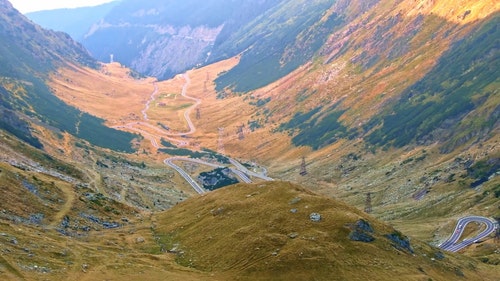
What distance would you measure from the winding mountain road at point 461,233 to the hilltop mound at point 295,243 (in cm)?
3556

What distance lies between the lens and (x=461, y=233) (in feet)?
544

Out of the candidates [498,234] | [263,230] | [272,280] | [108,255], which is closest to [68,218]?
[108,255]

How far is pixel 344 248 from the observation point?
318 feet

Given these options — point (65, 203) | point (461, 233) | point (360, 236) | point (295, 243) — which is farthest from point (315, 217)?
point (461, 233)

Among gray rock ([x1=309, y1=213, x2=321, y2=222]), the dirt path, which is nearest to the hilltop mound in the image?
gray rock ([x1=309, y1=213, x2=321, y2=222])

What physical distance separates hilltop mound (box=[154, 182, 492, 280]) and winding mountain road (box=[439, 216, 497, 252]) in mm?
35559

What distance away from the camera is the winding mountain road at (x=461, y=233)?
15725 centimetres

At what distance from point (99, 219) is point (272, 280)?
5447cm

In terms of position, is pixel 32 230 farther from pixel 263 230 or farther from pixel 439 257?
pixel 439 257

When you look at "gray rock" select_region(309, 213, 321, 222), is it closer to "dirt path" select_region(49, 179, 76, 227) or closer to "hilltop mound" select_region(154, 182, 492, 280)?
"hilltop mound" select_region(154, 182, 492, 280)

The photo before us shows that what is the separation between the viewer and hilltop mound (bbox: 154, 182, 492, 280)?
91000 mm

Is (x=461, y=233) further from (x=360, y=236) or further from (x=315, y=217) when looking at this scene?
(x=315, y=217)

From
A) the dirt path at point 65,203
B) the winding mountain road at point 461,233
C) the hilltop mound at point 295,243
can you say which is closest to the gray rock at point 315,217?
the hilltop mound at point 295,243

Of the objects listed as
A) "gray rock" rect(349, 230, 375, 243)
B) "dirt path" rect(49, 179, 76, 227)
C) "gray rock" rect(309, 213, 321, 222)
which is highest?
"dirt path" rect(49, 179, 76, 227)
